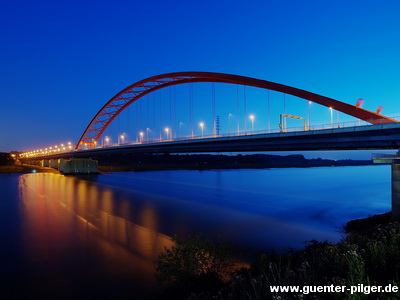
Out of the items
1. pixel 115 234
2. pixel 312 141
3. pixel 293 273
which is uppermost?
pixel 312 141

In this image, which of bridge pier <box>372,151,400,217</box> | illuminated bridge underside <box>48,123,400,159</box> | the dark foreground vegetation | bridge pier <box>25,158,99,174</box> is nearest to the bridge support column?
bridge pier <box>372,151,400,217</box>

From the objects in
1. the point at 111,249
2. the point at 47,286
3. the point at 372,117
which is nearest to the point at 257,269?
the point at 47,286

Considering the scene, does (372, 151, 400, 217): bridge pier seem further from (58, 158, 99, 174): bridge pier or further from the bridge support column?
(58, 158, 99, 174): bridge pier

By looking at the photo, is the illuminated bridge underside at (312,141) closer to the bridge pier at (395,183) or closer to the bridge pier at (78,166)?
the bridge pier at (395,183)

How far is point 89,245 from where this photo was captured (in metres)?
12.0

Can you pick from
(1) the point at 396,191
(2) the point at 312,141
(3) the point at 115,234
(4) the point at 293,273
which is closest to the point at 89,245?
(3) the point at 115,234

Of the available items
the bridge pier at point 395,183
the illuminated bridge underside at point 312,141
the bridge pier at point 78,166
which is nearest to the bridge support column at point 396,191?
the bridge pier at point 395,183

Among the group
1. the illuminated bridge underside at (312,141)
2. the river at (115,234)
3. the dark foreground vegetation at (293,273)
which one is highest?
the illuminated bridge underside at (312,141)

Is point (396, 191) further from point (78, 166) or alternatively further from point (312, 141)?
point (78, 166)

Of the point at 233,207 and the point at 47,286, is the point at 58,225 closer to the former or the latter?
the point at 47,286

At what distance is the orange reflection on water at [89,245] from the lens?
867 cm

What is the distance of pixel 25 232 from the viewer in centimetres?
1460

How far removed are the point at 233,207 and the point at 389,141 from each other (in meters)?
13.1

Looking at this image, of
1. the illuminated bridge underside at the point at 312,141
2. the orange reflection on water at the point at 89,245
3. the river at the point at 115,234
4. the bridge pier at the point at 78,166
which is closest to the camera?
the river at the point at 115,234
